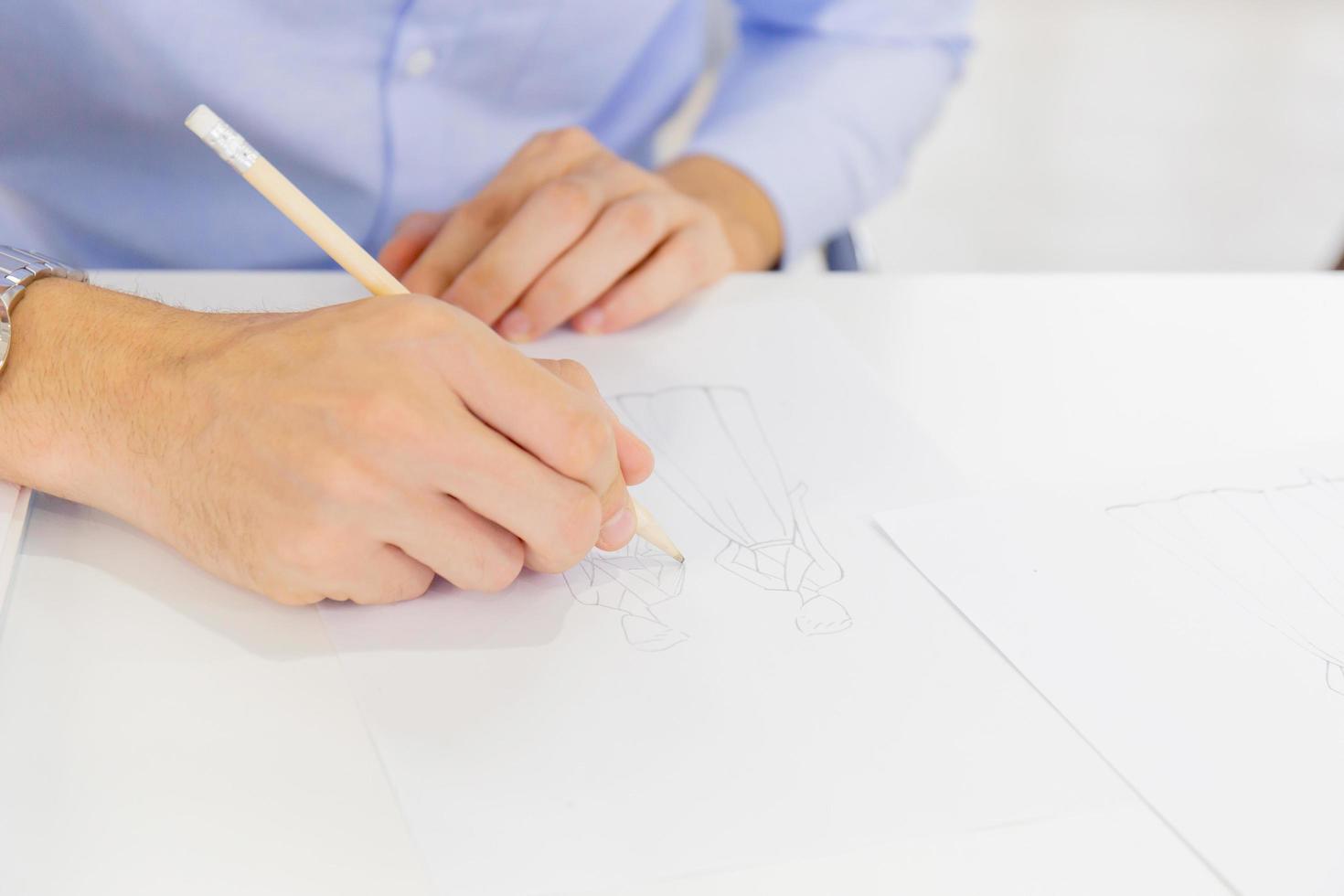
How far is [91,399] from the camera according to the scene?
1.59 feet

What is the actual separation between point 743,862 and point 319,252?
62 cm

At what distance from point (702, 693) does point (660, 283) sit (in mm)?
299

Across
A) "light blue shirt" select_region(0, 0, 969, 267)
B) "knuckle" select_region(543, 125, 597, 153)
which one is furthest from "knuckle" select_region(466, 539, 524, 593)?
"light blue shirt" select_region(0, 0, 969, 267)

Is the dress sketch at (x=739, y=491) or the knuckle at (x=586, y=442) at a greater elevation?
the knuckle at (x=586, y=442)

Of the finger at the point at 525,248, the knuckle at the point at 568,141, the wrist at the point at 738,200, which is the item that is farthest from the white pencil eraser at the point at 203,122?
the wrist at the point at 738,200

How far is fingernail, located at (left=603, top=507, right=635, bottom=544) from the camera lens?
477 mm

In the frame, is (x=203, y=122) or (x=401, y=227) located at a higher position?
(x=203, y=122)

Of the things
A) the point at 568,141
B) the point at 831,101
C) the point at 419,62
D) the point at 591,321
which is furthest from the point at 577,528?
the point at 831,101

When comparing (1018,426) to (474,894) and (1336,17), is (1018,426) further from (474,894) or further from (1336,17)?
(1336,17)

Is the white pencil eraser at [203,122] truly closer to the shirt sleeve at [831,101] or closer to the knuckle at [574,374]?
the knuckle at [574,374]

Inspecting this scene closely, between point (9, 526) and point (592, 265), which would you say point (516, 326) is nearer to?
point (592, 265)

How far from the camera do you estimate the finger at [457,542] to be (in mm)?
437

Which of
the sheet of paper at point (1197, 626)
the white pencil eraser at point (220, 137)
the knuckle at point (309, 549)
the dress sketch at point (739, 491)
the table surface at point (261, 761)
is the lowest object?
the table surface at point (261, 761)

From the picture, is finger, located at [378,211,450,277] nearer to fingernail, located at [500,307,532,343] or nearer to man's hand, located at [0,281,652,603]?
fingernail, located at [500,307,532,343]
